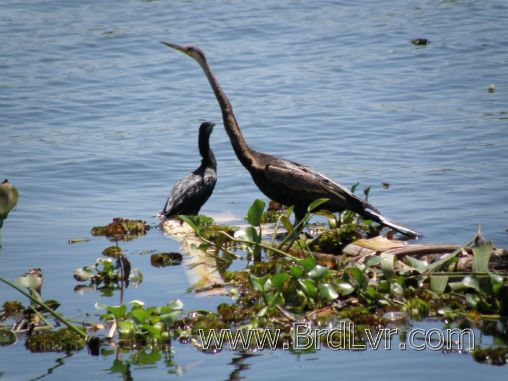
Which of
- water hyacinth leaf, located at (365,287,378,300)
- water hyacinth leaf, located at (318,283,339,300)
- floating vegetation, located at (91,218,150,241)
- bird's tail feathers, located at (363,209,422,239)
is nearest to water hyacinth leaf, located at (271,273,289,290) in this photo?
water hyacinth leaf, located at (318,283,339,300)

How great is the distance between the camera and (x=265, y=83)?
17.3 meters

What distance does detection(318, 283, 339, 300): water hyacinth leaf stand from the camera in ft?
22.8

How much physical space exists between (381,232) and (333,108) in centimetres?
633

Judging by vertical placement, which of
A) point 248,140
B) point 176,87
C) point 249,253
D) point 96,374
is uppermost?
point 176,87

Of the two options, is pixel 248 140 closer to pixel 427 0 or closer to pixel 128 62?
pixel 128 62

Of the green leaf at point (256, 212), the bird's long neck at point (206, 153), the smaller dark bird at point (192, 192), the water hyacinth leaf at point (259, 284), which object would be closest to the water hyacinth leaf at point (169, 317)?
the water hyacinth leaf at point (259, 284)

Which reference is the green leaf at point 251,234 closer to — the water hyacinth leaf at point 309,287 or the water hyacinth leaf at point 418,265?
the water hyacinth leaf at point 309,287

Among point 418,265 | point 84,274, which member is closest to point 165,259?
point 84,274

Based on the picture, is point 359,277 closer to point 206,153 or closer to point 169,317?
point 169,317

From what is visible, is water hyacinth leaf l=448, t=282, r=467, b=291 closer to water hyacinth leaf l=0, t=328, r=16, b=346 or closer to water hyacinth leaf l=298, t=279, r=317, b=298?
water hyacinth leaf l=298, t=279, r=317, b=298

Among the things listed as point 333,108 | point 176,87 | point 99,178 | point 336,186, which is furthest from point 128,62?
point 336,186

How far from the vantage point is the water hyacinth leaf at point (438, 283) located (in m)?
7.08

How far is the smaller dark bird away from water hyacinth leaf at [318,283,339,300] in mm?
3797

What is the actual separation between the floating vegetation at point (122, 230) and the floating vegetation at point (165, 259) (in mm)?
934
